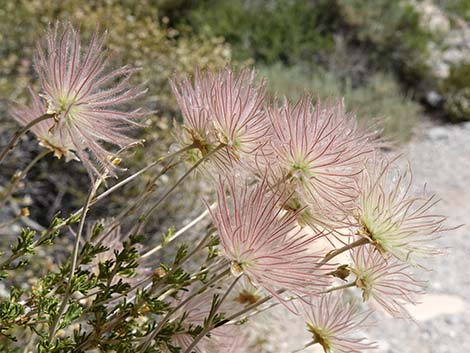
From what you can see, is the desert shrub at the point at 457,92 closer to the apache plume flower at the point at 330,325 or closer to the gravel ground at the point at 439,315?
the gravel ground at the point at 439,315

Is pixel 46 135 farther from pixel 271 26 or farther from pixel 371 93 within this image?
pixel 271 26

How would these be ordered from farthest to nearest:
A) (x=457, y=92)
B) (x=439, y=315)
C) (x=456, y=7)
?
1. (x=456, y=7)
2. (x=457, y=92)
3. (x=439, y=315)

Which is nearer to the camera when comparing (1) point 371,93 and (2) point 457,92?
(1) point 371,93

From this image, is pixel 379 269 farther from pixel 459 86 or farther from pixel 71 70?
pixel 459 86

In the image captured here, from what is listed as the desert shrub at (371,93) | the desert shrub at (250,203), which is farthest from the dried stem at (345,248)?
the desert shrub at (371,93)

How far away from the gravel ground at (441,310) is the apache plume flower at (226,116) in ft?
4.79

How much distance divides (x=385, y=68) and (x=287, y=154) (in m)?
7.32

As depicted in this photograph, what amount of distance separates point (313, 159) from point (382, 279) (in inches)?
6.7

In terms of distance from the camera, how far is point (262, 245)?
2.21 feet

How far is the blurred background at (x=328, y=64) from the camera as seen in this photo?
3.45m

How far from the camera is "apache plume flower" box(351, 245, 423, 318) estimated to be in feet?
2.52

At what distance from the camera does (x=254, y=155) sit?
742mm

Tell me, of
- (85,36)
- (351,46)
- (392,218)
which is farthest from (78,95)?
(351,46)

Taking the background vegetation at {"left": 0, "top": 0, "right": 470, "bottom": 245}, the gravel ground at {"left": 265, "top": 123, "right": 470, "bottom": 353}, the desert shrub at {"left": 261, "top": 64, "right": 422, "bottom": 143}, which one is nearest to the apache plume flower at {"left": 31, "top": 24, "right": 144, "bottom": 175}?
the gravel ground at {"left": 265, "top": 123, "right": 470, "bottom": 353}
